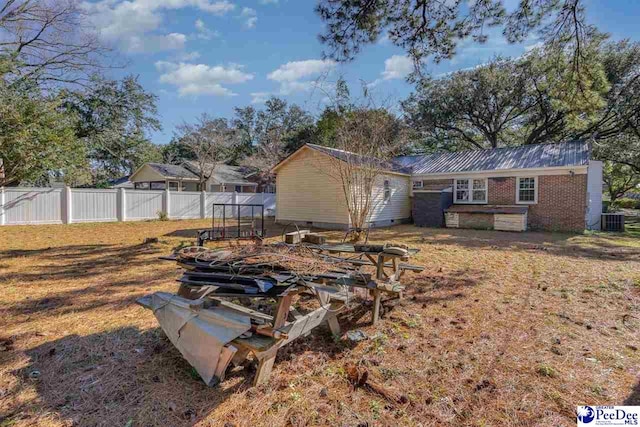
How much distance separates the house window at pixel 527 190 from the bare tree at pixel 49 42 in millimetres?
20089

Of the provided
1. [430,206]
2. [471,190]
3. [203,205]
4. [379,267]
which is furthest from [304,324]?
[203,205]

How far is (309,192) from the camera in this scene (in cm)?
1455

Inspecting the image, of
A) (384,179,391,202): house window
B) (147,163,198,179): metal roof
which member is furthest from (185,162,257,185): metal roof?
(384,179,391,202): house window

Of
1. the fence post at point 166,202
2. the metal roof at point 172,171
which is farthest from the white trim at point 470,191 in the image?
the metal roof at point 172,171

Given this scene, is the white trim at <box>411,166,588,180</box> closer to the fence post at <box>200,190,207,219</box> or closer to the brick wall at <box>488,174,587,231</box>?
the brick wall at <box>488,174,587,231</box>

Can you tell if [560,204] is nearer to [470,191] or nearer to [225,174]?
[470,191]

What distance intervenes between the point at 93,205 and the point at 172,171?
41.4 ft

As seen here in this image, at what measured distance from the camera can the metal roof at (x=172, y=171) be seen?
25464mm

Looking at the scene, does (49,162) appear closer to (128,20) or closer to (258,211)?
(128,20)

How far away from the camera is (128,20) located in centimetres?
1279

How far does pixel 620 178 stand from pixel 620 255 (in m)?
31.2

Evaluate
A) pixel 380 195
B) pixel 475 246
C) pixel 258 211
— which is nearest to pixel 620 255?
pixel 475 246

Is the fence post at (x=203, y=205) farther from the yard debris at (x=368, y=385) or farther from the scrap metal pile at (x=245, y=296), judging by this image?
the yard debris at (x=368, y=385)

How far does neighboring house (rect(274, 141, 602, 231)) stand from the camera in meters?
13.0
